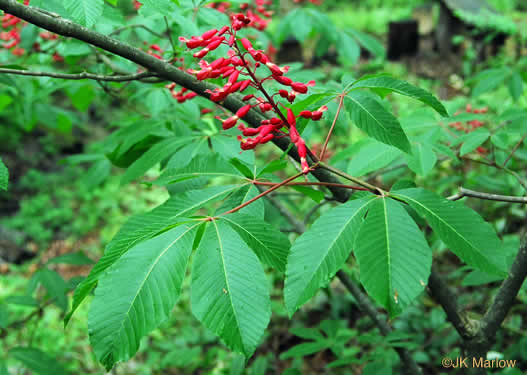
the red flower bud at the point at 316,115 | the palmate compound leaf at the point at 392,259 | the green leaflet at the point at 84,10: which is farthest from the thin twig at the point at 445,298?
the green leaflet at the point at 84,10

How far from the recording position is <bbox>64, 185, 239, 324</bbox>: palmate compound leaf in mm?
650

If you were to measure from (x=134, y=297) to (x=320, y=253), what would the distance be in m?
0.29

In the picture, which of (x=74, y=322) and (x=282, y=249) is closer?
(x=282, y=249)

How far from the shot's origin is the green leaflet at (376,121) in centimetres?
74

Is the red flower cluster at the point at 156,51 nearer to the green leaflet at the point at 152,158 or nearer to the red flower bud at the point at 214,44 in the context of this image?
the green leaflet at the point at 152,158

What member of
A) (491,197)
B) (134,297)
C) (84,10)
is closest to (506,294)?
(491,197)

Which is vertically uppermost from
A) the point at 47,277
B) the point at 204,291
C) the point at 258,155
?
the point at 204,291

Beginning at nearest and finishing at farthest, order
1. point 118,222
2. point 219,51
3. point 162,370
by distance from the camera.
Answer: point 219,51, point 162,370, point 118,222

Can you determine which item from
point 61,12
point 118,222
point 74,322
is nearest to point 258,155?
point 118,222

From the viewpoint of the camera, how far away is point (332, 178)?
85cm

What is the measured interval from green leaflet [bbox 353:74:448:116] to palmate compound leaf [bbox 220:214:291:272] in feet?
1.08

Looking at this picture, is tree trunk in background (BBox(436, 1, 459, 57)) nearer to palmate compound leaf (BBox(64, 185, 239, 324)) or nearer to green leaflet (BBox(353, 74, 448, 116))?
green leaflet (BBox(353, 74, 448, 116))

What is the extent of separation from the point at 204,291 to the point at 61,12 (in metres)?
0.84

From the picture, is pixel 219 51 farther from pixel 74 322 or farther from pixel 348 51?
pixel 74 322
